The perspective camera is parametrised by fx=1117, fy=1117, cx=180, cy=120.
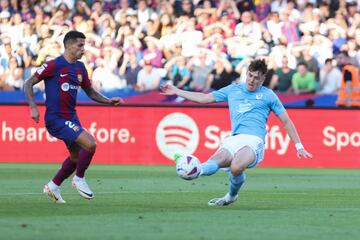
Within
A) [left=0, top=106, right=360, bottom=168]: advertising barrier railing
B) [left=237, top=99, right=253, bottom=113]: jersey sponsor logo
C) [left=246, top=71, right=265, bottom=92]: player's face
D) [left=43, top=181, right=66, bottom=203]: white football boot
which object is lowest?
[left=0, top=106, right=360, bottom=168]: advertising barrier railing

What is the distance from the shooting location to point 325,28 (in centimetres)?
2831

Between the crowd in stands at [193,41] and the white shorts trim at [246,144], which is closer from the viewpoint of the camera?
the white shorts trim at [246,144]

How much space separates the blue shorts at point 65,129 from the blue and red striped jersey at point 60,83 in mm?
66

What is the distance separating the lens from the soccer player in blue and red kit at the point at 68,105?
14156 mm

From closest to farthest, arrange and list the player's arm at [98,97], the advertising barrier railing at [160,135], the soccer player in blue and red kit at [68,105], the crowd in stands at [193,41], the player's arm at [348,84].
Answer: the soccer player in blue and red kit at [68,105] → the player's arm at [98,97] → the advertising barrier railing at [160,135] → the player's arm at [348,84] → the crowd in stands at [193,41]

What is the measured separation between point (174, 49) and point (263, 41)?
2257 mm

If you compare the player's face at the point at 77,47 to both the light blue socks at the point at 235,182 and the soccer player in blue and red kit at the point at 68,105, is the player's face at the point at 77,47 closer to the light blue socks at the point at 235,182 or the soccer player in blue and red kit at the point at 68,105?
the soccer player in blue and red kit at the point at 68,105

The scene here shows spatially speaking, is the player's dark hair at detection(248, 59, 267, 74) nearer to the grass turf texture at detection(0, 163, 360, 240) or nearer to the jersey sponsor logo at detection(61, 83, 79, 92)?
the grass turf texture at detection(0, 163, 360, 240)

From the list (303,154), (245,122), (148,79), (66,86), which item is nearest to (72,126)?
(66,86)

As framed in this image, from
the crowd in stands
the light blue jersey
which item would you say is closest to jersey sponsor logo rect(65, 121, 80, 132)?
the light blue jersey

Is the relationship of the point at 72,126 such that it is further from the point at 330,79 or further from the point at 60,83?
the point at 330,79

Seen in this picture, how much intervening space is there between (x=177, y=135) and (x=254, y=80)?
1105cm

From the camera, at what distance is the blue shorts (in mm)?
14242

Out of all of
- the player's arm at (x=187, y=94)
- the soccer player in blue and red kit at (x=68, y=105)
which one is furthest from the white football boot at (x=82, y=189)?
the player's arm at (x=187, y=94)
